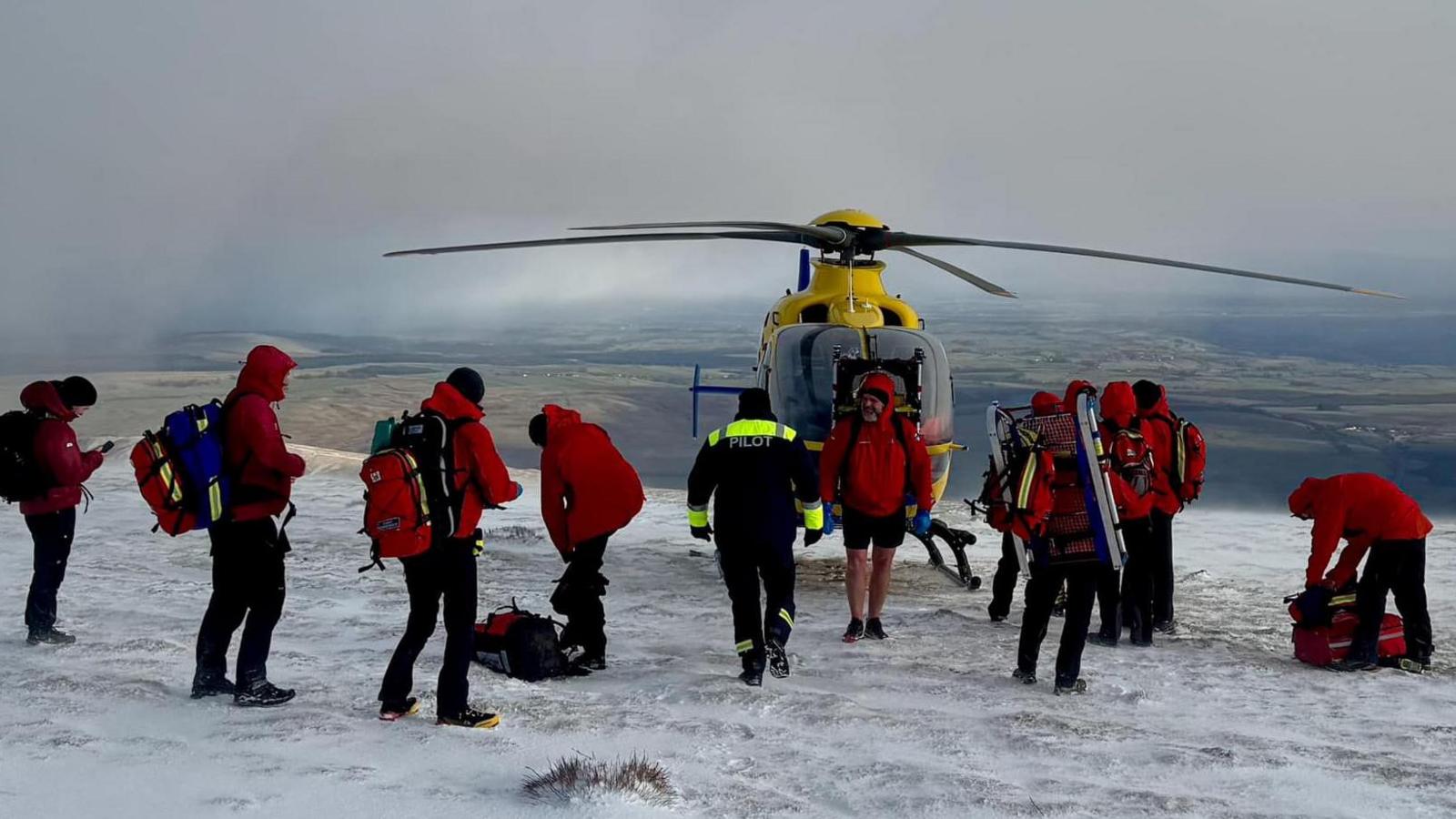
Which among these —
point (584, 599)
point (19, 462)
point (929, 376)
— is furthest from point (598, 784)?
point (929, 376)

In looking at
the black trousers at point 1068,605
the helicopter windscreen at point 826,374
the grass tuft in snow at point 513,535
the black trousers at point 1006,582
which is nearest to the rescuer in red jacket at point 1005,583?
the black trousers at point 1006,582

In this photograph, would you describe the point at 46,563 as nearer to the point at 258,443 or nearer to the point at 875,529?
the point at 258,443

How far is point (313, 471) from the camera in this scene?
18.1 meters

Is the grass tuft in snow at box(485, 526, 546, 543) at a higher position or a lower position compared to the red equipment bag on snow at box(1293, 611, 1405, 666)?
lower

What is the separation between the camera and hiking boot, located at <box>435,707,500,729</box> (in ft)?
16.3

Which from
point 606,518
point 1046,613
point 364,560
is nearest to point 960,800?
point 1046,613

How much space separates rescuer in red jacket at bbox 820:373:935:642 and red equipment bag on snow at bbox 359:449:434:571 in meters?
3.07

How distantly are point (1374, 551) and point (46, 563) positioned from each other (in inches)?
312

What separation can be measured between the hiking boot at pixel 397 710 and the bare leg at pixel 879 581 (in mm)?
3254

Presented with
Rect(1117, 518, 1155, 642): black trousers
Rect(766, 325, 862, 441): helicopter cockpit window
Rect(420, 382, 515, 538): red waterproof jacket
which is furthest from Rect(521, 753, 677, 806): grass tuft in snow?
Rect(766, 325, 862, 441): helicopter cockpit window

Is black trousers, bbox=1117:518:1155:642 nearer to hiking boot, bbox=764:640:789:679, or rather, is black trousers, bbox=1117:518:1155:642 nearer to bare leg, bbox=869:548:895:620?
bare leg, bbox=869:548:895:620

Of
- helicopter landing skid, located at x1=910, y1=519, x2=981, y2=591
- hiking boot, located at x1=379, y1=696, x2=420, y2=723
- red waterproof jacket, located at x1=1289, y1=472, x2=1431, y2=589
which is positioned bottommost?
helicopter landing skid, located at x1=910, y1=519, x2=981, y2=591

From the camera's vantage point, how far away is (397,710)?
507cm

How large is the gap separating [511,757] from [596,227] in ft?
17.5
